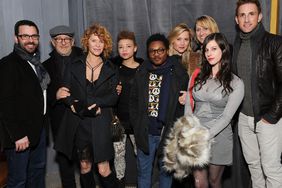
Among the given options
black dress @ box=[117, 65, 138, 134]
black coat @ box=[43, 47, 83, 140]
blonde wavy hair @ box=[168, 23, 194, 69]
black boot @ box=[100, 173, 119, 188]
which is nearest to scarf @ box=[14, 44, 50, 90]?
black coat @ box=[43, 47, 83, 140]

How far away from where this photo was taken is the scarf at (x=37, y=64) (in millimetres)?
2689

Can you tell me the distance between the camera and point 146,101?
277cm

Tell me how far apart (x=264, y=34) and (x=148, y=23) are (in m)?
1.21

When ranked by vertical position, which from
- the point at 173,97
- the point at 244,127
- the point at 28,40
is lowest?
the point at 244,127

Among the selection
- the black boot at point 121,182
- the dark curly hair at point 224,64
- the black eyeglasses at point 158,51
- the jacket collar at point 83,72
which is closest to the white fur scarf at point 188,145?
the dark curly hair at point 224,64

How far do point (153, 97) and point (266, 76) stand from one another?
90cm

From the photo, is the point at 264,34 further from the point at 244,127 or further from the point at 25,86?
the point at 25,86

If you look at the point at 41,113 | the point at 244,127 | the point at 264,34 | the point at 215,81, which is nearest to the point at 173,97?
the point at 215,81

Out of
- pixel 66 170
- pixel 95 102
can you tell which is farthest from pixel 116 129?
pixel 66 170

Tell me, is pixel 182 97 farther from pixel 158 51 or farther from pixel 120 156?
pixel 120 156

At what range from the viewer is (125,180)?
3.58 metres

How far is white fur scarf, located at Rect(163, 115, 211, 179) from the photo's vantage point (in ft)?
7.74

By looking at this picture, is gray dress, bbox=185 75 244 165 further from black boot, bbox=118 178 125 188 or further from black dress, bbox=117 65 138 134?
black boot, bbox=118 178 125 188

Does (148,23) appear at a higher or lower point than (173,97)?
higher
